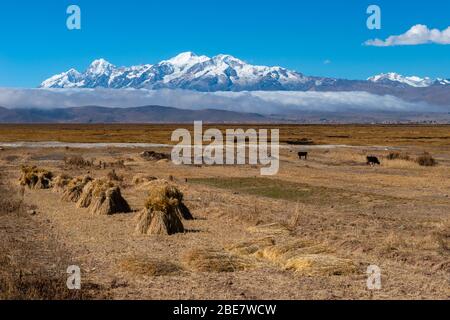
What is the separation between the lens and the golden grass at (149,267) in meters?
13.0

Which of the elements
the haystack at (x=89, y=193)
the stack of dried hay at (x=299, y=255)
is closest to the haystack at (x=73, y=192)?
the haystack at (x=89, y=193)

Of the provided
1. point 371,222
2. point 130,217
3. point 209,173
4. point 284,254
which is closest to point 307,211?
point 371,222

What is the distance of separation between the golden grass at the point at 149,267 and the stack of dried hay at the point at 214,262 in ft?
1.64

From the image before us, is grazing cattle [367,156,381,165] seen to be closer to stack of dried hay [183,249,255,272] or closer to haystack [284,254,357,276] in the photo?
haystack [284,254,357,276]

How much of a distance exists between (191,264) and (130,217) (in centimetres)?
842

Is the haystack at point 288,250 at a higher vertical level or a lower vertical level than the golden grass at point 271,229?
higher

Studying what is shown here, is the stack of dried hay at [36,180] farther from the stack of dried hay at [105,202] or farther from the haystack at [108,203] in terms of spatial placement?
the haystack at [108,203]

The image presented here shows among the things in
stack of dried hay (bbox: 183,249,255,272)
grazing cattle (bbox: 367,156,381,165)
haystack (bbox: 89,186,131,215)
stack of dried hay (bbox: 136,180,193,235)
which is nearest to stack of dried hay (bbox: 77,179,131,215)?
haystack (bbox: 89,186,131,215)

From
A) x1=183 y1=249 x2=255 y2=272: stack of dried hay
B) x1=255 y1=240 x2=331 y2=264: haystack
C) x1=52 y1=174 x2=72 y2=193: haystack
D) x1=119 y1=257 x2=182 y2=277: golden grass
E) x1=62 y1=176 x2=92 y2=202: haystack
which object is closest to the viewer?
x1=119 y1=257 x2=182 y2=277: golden grass

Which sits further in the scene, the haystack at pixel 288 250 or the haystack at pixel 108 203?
the haystack at pixel 108 203

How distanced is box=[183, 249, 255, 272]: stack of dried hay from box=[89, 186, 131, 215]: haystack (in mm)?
8763

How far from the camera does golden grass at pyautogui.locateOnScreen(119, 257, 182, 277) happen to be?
12969 mm

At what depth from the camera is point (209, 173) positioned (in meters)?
44.8
